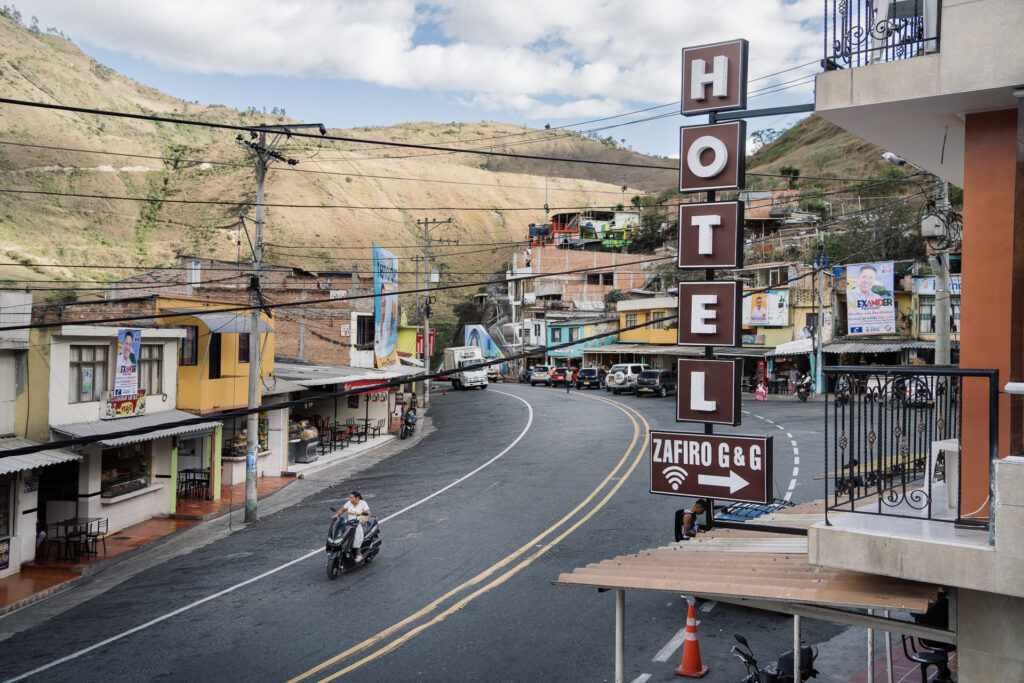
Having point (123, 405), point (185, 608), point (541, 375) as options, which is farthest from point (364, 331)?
point (185, 608)

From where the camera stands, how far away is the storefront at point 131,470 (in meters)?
20.6

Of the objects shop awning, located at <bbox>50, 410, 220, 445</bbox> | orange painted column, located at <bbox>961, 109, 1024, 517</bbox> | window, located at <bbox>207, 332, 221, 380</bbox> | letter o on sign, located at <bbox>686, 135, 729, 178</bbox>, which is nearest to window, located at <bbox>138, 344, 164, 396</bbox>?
shop awning, located at <bbox>50, 410, 220, 445</bbox>

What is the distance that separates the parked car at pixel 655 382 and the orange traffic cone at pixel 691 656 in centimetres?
3663

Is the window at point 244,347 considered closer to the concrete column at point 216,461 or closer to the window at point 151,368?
A: the concrete column at point 216,461

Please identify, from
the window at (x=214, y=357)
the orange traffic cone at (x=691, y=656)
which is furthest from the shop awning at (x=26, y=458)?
the orange traffic cone at (x=691, y=656)

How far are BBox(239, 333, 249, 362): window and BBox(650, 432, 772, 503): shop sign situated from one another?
2184cm

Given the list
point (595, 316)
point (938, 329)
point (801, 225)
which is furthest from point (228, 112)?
point (938, 329)

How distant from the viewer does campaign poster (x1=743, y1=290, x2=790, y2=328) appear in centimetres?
4938

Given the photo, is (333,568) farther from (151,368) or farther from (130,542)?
(151,368)

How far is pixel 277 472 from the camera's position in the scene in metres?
29.3

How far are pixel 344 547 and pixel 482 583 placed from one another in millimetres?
3075

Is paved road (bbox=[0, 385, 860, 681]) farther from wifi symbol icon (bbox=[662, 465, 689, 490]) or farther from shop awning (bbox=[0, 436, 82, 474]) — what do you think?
wifi symbol icon (bbox=[662, 465, 689, 490])

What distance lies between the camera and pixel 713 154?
958 centimetres

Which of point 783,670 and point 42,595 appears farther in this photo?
point 42,595
